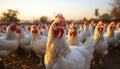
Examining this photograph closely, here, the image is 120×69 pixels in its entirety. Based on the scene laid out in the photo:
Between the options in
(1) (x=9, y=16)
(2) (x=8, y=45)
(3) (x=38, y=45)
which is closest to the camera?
(2) (x=8, y=45)

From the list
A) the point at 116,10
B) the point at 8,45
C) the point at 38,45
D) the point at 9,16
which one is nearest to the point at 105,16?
Answer: the point at 116,10

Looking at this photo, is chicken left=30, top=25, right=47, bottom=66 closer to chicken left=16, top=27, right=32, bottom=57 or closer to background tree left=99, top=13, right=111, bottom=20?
chicken left=16, top=27, right=32, bottom=57

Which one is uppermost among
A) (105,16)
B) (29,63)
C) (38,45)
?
(105,16)

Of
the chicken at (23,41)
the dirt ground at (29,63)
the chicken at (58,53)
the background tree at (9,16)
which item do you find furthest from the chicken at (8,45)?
the background tree at (9,16)

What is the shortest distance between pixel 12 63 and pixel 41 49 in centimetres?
171

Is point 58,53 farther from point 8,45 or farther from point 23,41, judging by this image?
point 23,41

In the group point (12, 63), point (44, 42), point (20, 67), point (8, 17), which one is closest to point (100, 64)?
point (44, 42)

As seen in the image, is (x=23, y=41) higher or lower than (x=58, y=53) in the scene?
lower

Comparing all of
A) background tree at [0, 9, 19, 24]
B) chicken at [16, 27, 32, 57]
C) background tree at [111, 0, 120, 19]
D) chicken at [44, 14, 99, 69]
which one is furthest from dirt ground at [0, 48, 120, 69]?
background tree at [111, 0, 120, 19]

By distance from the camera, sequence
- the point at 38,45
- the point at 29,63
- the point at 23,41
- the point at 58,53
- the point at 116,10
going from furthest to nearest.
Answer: the point at 116,10 → the point at 23,41 → the point at 29,63 → the point at 38,45 → the point at 58,53

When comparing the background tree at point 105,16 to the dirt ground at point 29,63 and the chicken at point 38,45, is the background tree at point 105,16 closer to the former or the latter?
the dirt ground at point 29,63

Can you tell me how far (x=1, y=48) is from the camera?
709cm

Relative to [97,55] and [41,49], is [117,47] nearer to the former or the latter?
[97,55]

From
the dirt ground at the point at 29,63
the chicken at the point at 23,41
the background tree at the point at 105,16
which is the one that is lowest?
the dirt ground at the point at 29,63
